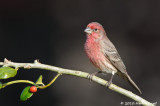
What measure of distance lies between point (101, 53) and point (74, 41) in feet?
10.1

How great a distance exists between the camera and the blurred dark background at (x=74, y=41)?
708 cm

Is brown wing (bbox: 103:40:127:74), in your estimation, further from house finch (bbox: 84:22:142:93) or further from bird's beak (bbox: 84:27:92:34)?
bird's beak (bbox: 84:27:92:34)

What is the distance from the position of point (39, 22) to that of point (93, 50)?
12.1ft

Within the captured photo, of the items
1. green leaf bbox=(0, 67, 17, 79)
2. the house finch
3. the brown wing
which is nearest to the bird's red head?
the house finch

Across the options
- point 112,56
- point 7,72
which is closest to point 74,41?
point 112,56

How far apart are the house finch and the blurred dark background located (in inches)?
100

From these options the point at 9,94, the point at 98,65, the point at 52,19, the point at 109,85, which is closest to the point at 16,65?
the point at 109,85

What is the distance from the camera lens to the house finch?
4.20 metres

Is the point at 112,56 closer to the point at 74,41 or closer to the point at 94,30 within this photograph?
the point at 94,30

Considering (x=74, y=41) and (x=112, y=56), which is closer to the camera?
(x=112, y=56)

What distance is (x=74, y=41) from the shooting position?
748cm

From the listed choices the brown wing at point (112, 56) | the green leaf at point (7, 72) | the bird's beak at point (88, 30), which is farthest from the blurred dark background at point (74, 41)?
the green leaf at point (7, 72)

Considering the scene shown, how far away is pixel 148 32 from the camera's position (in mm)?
7402

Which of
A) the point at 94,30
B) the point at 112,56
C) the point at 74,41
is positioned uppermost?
the point at 94,30
